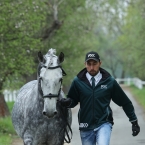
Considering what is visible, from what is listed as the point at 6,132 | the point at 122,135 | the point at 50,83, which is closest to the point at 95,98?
the point at 50,83

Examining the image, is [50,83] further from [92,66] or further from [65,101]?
[92,66]

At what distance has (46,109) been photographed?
330 inches

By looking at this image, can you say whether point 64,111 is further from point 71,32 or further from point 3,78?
point 71,32

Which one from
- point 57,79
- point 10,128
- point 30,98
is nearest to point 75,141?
point 10,128

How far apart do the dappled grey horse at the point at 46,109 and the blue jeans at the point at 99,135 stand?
17.2 inches

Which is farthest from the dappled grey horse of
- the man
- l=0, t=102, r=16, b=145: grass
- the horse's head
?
l=0, t=102, r=16, b=145: grass

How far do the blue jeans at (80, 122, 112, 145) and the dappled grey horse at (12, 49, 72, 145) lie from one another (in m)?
0.44

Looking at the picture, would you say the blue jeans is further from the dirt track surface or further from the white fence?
the white fence

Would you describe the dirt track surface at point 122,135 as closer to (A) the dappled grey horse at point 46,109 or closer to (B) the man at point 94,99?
(A) the dappled grey horse at point 46,109

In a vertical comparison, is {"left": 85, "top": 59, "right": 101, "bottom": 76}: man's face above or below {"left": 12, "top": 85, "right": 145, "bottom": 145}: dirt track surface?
above

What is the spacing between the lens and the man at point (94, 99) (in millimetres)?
8789

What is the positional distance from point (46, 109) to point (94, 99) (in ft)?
2.60

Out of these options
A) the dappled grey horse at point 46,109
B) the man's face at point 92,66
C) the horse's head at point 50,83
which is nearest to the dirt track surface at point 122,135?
the dappled grey horse at point 46,109

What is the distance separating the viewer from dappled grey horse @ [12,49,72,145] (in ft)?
27.6
